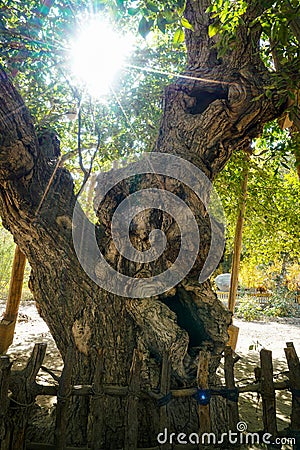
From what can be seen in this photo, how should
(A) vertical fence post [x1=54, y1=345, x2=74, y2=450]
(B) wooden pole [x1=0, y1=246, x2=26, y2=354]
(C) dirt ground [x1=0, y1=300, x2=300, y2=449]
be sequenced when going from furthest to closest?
(B) wooden pole [x1=0, y1=246, x2=26, y2=354], (C) dirt ground [x1=0, y1=300, x2=300, y2=449], (A) vertical fence post [x1=54, y1=345, x2=74, y2=450]

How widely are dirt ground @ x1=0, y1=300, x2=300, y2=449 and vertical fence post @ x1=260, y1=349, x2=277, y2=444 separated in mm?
109

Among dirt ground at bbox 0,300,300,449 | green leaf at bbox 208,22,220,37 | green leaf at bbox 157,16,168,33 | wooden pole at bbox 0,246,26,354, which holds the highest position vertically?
green leaf at bbox 208,22,220,37

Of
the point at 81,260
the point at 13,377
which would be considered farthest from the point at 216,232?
the point at 13,377

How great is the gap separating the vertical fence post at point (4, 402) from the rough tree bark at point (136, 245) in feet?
2.67

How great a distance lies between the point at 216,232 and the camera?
3.22 m

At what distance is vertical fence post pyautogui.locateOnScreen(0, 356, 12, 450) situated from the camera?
2.15 meters

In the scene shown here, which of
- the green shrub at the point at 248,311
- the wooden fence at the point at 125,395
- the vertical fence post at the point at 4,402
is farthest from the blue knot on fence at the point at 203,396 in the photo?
the green shrub at the point at 248,311

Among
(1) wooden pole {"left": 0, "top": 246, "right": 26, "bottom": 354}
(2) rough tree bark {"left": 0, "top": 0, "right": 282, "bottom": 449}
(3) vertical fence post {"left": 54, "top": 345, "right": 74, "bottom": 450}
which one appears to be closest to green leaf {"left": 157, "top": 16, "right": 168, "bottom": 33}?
(2) rough tree bark {"left": 0, "top": 0, "right": 282, "bottom": 449}

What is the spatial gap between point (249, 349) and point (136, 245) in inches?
115

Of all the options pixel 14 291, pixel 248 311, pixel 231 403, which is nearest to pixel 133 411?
pixel 231 403

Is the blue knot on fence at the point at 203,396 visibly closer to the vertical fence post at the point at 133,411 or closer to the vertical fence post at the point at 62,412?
the vertical fence post at the point at 133,411

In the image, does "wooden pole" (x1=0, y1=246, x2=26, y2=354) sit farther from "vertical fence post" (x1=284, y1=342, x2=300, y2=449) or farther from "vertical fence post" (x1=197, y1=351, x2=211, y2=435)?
"vertical fence post" (x1=284, y1=342, x2=300, y2=449)

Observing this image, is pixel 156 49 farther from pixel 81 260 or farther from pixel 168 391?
pixel 168 391

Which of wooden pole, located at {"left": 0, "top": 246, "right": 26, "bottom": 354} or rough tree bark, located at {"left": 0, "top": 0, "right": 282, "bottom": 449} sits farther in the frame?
wooden pole, located at {"left": 0, "top": 246, "right": 26, "bottom": 354}
